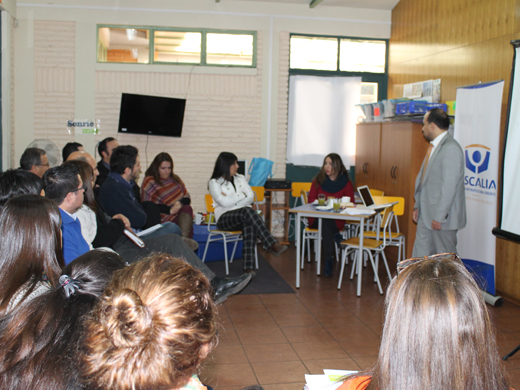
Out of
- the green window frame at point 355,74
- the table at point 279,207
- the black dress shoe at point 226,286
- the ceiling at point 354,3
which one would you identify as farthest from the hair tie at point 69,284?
the ceiling at point 354,3

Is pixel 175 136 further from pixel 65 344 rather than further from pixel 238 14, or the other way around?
pixel 65 344

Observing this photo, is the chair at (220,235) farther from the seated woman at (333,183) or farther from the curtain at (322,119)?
the curtain at (322,119)

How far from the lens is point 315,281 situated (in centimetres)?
537

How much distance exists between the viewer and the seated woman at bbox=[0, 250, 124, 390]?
3.68 feet

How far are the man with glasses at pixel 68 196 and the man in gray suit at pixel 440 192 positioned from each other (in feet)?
10.2

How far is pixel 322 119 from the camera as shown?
24.9 ft

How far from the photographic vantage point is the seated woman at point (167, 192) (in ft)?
18.4

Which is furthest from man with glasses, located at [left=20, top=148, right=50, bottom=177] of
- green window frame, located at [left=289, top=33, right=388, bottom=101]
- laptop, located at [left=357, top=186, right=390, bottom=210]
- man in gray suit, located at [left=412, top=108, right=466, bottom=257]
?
green window frame, located at [left=289, top=33, right=388, bottom=101]

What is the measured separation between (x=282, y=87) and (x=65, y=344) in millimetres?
6620

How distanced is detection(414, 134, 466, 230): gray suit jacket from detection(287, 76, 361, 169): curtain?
315cm

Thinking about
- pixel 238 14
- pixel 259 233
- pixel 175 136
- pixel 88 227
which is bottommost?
pixel 259 233

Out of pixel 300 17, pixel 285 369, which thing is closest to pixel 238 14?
pixel 300 17

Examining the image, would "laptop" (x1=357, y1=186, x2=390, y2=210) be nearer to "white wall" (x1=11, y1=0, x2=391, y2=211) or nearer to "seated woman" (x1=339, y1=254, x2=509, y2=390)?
"white wall" (x1=11, y1=0, x2=391, y2=211)

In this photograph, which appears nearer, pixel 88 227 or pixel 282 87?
pixel 88 227
